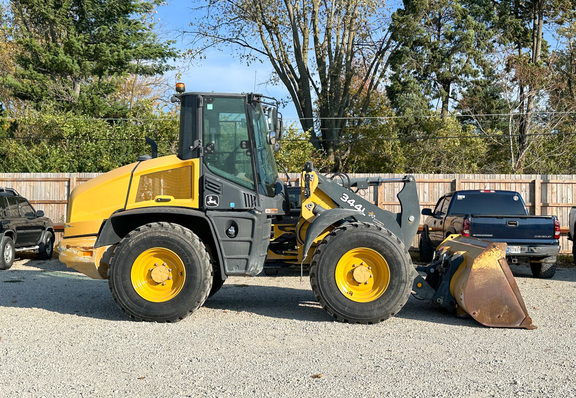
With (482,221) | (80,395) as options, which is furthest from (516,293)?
(80,395)

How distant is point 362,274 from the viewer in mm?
6836

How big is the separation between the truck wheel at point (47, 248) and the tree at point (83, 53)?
10.7m

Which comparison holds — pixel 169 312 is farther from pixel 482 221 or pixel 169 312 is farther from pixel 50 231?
pixel 50 231

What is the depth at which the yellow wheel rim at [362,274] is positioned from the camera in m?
6.83

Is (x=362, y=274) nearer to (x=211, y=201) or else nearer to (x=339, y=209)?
(x=339, y=209)

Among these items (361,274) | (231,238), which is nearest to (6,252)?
(231,238)

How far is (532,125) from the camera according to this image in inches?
1022

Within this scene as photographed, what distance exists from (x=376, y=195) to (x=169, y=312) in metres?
9.83

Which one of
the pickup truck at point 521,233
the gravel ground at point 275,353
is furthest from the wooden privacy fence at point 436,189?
the gravel ground at point 275,353

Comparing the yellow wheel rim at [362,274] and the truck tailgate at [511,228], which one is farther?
the truck tailgate at [511,228]

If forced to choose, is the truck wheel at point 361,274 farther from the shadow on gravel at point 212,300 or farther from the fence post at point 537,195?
the fence post at point 537,195

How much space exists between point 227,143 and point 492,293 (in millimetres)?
3694

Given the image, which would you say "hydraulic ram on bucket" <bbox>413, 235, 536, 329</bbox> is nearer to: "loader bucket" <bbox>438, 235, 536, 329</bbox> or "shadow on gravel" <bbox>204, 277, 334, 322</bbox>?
"loader bucket" <bbox>438, 235, 536, 329</bbox>

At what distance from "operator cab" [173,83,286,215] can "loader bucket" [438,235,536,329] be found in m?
2.66
